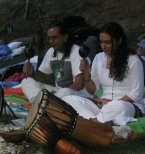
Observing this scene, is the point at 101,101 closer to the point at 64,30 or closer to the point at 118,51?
the point at 118,51

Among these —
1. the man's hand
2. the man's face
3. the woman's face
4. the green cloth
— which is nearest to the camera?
the green cloth

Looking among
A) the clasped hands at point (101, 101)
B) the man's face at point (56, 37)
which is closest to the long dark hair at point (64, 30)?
the man's face at point (56, 37)

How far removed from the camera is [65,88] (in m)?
7.27

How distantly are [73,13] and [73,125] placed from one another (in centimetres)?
1273

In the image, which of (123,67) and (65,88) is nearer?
(123,67)

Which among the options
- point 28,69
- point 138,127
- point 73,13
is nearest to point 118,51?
point 138,127

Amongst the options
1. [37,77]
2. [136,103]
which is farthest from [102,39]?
[37,77]

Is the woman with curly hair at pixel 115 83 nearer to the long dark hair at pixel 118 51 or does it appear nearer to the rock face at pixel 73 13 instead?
the long dark hair at pixel 118 51

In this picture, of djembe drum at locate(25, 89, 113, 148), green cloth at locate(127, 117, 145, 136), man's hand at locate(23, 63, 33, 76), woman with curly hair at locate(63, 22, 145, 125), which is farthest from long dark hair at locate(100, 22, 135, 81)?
man's hand at locate(23, 63, 33, 76)

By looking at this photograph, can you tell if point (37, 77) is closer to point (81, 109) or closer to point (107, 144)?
point (81, 109)

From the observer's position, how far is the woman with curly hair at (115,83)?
6.22 meters

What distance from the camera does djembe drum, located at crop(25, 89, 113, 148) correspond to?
5.62m

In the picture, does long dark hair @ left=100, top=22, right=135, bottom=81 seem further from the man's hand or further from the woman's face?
the man's hand

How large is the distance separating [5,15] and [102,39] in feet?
40.8
